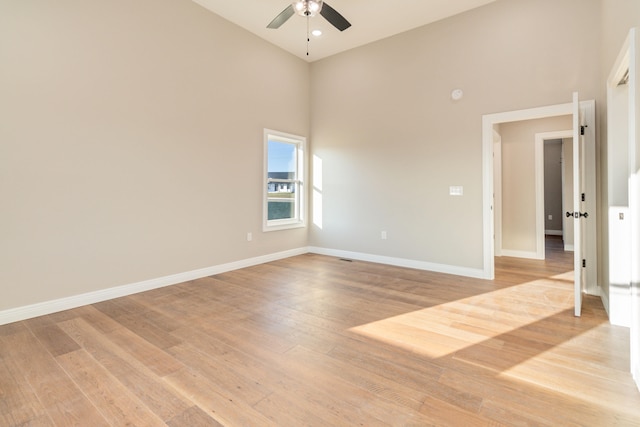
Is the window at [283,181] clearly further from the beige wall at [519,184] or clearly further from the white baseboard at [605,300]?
the white baseboard at [605,300]

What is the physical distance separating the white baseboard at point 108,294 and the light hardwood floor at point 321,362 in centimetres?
11

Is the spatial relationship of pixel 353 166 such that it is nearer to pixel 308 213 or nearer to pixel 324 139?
pixel 324 139

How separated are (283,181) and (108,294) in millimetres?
3065

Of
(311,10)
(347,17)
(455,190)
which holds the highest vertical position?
(347,17)

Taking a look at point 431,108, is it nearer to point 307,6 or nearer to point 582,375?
point 307,6

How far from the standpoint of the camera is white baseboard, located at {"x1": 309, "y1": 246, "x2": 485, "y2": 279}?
4.07 metres

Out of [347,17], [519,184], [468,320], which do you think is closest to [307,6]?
[347,17]

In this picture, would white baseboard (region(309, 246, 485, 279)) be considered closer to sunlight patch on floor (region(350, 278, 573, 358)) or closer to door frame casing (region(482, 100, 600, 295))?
door frame casing (region(482, 100, 600, 295))

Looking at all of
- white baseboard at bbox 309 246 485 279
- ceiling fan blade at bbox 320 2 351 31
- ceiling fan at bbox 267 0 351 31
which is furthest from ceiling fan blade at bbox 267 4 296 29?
white baseboard at bbox 309 246 485 279

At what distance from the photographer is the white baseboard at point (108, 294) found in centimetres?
266

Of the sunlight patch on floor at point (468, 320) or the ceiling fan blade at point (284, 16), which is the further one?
the ceiling fan blade at point (284, 16)

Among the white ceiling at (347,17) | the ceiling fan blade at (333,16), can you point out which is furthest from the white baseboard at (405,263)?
the white ceiling at (347,17)

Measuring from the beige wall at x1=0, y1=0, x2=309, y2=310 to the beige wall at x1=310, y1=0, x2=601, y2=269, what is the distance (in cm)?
147

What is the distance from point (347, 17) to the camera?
4199 millimetres
